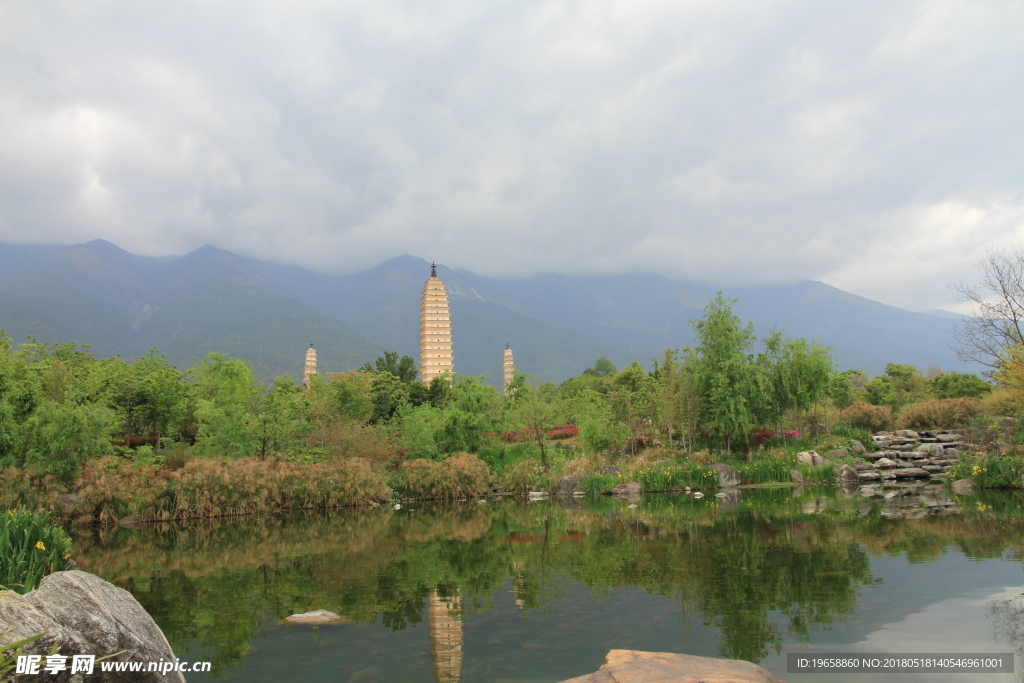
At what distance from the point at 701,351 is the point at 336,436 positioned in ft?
56.0

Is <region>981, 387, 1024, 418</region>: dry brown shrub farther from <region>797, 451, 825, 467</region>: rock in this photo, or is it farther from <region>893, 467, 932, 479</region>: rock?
<region>797, 451, 825, 467</region>: rock

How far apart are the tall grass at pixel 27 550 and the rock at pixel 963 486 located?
2060cm

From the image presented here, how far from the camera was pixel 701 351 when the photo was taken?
29.1 metres

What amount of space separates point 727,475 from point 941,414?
14.4 meters

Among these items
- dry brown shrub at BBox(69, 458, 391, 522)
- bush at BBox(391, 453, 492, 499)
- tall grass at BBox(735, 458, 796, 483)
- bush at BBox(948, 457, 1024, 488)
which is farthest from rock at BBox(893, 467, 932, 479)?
dry brown shrub at BBox(69, 458, 391, 522)

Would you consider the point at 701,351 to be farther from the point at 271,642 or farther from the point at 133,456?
the point at 271,642

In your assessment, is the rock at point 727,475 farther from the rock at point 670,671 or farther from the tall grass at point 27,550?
the tall grass at point 27,550

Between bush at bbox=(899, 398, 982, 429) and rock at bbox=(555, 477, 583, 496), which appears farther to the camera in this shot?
bush at bbox=(899, 398, 982, 429)

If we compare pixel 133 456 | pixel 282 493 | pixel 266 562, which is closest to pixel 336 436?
pixel 282 493

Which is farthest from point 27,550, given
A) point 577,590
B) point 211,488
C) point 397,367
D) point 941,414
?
point 397,367

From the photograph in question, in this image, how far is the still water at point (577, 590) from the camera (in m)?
5.57

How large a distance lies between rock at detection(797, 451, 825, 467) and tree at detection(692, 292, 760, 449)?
2.56 metres

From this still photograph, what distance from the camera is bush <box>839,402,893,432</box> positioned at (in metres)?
31.7

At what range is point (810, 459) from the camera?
24.7m
